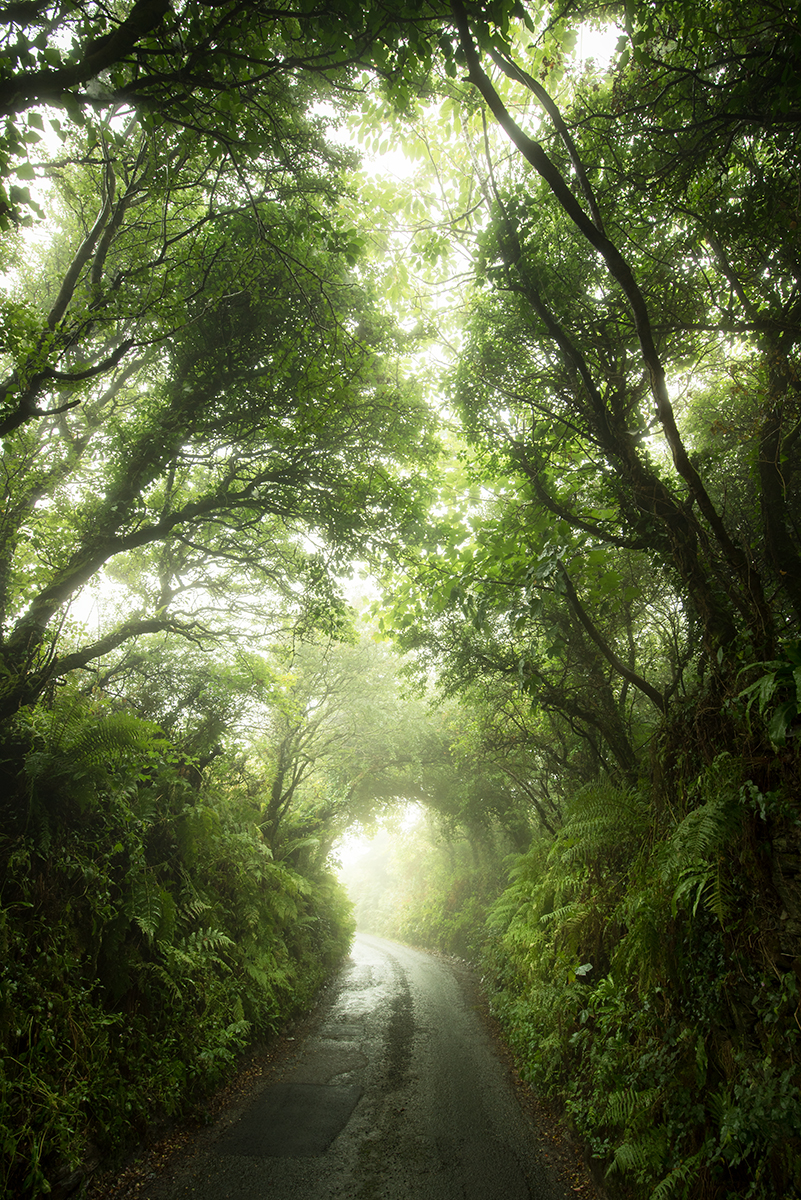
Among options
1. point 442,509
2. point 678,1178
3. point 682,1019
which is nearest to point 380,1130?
point 678,1178

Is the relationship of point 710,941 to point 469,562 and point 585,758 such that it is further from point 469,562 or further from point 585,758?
point 585,758

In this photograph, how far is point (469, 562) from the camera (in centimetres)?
524

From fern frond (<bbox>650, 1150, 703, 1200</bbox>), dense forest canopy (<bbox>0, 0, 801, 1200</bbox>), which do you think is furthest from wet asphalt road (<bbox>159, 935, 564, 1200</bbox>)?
fern frond (<bbox>650, 1150, 703, 1200</bbox>)

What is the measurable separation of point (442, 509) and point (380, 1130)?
318 inches

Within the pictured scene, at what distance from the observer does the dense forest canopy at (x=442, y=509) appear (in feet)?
10.1

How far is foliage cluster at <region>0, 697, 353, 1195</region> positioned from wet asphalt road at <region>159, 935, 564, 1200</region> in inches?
26.3

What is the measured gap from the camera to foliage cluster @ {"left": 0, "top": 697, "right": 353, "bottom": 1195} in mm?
3441

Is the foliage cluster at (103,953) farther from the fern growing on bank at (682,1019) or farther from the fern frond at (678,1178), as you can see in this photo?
the fern frond at (678,1178)

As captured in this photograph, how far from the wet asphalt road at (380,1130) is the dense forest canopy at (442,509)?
0.63 meters

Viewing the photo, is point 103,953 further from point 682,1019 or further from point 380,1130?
point 682,1019

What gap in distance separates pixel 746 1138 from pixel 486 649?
19.0 ft

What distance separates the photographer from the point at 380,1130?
181 inches

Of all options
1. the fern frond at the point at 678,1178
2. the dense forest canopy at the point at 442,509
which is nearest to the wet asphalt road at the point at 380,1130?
the dense forest canopy at the point at 442,509

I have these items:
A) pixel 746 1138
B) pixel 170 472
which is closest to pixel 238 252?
pixel 170 472
